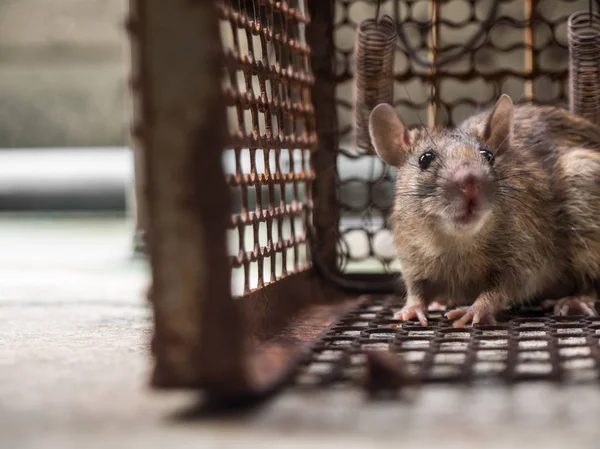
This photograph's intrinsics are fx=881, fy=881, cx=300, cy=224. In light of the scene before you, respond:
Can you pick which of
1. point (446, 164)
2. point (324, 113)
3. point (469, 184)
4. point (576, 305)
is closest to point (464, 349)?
point (469, 184)

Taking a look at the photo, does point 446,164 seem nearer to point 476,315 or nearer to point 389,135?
point 389,135

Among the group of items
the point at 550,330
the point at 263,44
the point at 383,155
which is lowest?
the point at 550,330

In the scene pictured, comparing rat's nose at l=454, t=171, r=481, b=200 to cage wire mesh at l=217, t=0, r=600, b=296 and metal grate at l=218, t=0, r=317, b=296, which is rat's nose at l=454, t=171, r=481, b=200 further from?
metal grate at l=218, t=0, r=317, b=296

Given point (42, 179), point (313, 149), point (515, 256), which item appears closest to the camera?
point (515, 256)

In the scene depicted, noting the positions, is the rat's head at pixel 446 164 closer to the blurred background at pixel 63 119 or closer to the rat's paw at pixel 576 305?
the rat's paw at pixel 576 305

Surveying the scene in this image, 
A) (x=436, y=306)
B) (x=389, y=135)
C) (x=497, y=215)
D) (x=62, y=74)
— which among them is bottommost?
(x=436, y=306)

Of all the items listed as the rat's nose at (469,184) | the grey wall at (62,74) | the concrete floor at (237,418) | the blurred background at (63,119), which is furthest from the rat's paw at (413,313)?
the grey wall at (62,74)

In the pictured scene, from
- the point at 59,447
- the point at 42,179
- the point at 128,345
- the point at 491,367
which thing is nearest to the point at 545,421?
the point at 491,367

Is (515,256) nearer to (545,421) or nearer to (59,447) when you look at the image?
(545,421)
